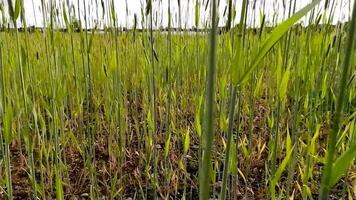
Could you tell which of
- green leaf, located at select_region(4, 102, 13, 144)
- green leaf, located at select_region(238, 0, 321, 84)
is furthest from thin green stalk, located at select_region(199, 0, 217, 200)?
green leaf, located at select_region(4, 102, 13, 144)

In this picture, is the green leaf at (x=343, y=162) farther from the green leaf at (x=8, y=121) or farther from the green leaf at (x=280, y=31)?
the green leaf at (x=8, y=121)

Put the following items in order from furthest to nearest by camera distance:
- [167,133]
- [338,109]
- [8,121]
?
[167,133]
[8,121]
[338,109]

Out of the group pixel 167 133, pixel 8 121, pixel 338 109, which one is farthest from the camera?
pixel 167 133

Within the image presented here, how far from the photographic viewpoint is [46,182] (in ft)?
3.91

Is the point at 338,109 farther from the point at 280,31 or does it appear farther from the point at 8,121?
the point at 8,121

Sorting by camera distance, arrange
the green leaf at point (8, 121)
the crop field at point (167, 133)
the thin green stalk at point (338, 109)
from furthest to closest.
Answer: the crop field at point (167, 133) → the green leaf at point (8, 121) → the thin green stalk at point (338, 109)

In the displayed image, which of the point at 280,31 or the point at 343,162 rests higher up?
the point at 280,31

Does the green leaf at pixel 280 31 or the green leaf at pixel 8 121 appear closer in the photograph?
the green leaf at pixel 280 31

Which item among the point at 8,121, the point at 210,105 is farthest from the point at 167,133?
the point at 210,105

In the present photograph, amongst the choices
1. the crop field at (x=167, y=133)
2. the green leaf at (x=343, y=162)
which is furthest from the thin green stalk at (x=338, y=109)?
the crop field at (x=167, y=133)

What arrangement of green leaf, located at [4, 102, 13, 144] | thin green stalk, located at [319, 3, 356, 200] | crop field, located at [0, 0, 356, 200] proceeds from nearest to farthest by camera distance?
thin green stalk, located at [319, 3, 356, 200]
green leaf, located at [4, 102, 13, 144]
crop field, located at [0, 0, 356, 200]

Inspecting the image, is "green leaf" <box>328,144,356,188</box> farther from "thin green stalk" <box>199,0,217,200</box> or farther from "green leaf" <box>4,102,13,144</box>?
"green leaf" <box>4,102,13,144</box>

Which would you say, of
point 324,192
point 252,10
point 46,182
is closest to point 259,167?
point 252,10

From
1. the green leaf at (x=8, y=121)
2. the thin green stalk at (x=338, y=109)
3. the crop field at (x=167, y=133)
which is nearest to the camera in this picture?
the thin green stalk at (x=338, y=109)
